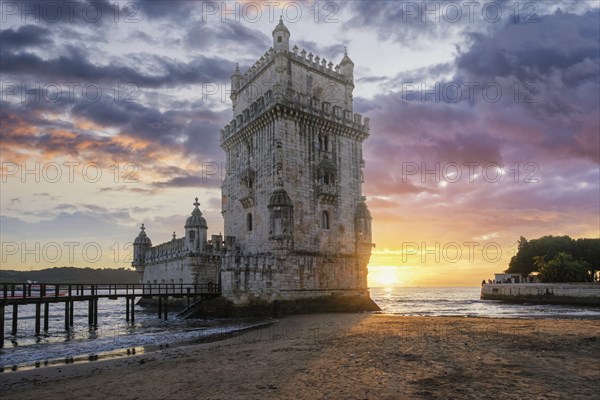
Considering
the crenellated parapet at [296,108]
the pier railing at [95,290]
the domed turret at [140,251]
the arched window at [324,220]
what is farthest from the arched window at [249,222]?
the domed turret at [140,251]

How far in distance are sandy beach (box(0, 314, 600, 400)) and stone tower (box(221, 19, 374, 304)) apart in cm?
1357

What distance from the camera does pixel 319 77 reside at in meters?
40.0

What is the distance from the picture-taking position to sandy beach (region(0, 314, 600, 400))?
10.7 metres

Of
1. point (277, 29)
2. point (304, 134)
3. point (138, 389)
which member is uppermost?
point (277, 29)

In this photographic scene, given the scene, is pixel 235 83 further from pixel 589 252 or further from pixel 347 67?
pixel 589 252

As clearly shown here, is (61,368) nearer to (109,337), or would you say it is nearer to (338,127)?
(109,337)

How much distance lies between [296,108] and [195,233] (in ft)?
51.0

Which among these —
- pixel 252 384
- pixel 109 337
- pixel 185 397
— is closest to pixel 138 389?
pixel 185 397

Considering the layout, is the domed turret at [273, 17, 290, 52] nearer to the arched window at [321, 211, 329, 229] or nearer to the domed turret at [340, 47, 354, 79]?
the domed turret at [340, 47, 354, 79]

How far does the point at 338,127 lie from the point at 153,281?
32555 mm

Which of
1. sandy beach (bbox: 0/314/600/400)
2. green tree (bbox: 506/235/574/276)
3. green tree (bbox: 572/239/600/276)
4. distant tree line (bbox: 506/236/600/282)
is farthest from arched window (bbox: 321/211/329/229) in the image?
green tree (bbox: 572/239/600/276)

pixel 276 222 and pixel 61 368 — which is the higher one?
pixel 276 222

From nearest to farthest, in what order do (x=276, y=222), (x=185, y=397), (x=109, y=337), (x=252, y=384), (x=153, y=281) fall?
1. (x=185, y=397)
2. (x=252, y=384)
3. (x=109, y=337)
4. (x=276, y=222)
5. (x=153, y=281)

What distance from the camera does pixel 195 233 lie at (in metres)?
42.0
